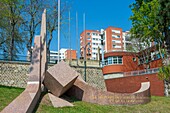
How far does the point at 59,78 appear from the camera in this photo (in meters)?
9.48

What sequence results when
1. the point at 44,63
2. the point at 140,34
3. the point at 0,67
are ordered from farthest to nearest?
the point at 140,34 → the point at 0,67 → the point at 44,63

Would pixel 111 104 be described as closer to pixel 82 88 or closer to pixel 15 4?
pixel 82 88

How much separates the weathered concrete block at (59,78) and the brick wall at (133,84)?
18.9m

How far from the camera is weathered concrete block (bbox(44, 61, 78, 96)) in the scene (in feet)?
31.0

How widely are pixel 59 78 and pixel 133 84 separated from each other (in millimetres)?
22422

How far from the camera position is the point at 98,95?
430 inches

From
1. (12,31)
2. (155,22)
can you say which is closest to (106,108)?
(155,22)

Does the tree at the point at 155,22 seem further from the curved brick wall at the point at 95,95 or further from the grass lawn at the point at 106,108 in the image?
the curved brick wall at the point at 95,95

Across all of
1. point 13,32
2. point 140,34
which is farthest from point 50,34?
point 140,34

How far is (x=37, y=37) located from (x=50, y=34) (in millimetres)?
16829

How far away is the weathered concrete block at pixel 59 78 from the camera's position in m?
9.46

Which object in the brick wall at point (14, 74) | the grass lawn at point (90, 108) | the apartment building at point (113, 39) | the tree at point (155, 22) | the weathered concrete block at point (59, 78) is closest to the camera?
the grass lawn at point (90, 108)

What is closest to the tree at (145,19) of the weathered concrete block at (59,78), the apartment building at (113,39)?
the weathered concrete block at (59,78)

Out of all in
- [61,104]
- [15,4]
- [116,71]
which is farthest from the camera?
[116,71]
